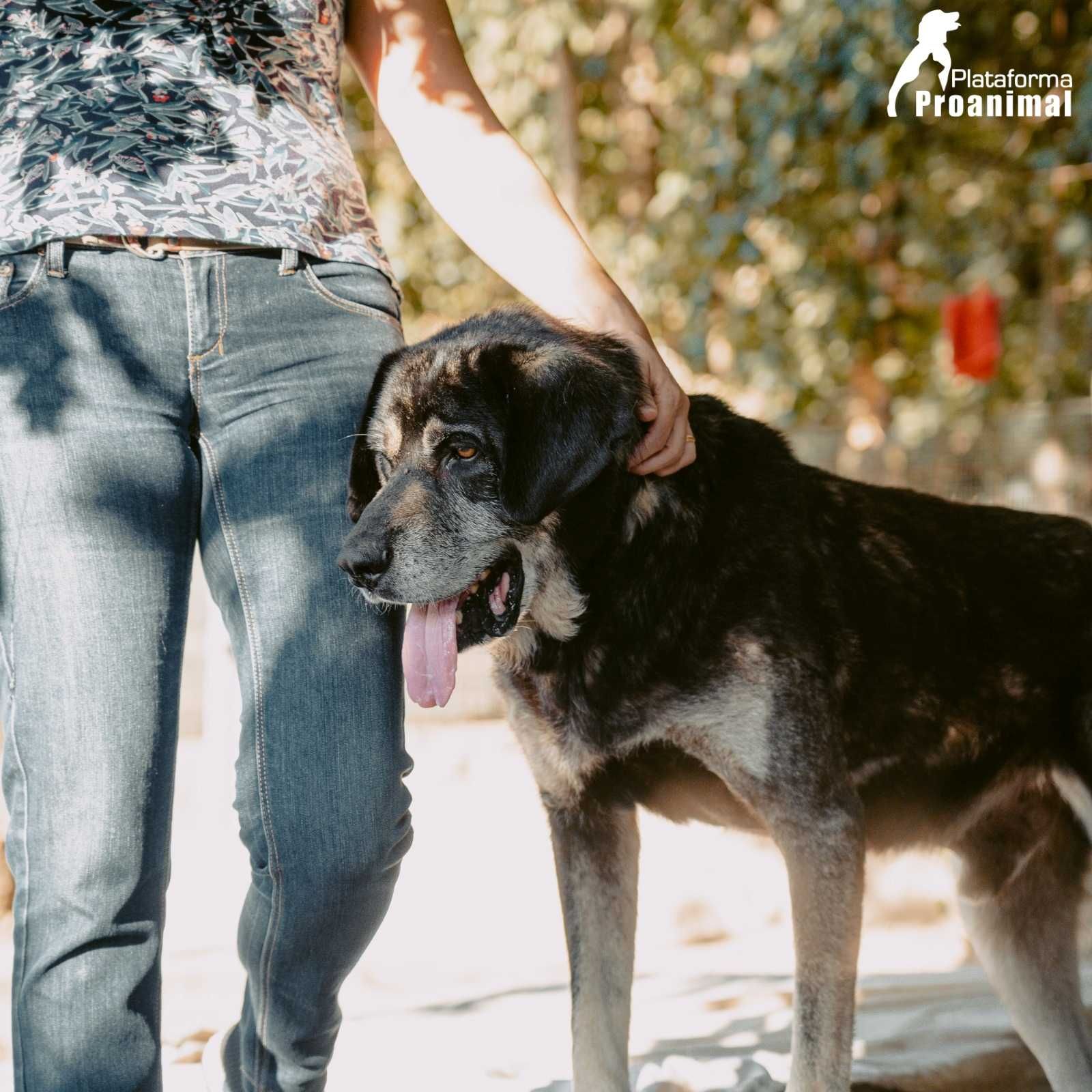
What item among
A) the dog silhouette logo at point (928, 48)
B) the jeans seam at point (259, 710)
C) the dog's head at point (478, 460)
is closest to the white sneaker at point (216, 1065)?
the jeans seam at point (259, 710)

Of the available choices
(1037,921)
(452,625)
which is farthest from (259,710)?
(1037,921)

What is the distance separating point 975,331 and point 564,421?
694 centimetres

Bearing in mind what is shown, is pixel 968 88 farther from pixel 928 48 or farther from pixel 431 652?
pixel 431 652

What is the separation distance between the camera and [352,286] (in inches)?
100

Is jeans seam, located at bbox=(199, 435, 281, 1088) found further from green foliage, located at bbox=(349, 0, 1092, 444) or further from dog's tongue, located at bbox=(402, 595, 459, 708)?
green foliage, located at bbox=(349, 0, 1092, 444)

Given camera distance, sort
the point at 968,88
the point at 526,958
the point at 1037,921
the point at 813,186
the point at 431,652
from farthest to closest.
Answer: the point at 813,186 < the point at 968,88 < the point at 526,958 < the point at 1037,921 < the point at 431,652

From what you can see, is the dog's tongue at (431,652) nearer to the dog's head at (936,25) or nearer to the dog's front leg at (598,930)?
the dog's front leg at (598,930)

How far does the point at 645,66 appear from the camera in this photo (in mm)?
11727

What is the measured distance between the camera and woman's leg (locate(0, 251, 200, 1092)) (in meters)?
2.19

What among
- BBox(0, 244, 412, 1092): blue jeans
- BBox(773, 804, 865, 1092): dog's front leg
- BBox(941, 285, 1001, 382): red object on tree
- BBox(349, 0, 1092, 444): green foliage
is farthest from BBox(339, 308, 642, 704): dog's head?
BBox(941, 285, 1001, 382): red object on tree

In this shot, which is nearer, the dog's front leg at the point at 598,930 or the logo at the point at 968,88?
the dog's front leg at the point at 598,930

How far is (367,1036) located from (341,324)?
2.53 meters

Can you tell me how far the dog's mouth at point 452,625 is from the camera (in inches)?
103

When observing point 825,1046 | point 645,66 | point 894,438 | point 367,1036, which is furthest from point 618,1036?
point 645,66
